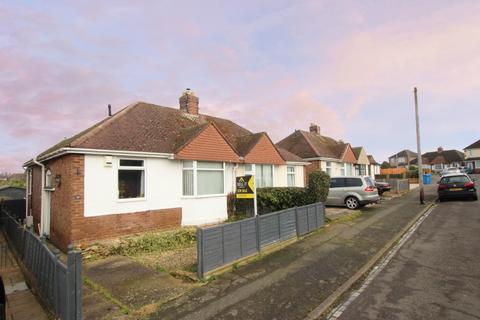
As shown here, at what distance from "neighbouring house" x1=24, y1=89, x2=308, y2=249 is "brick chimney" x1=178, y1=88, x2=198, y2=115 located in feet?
3.80

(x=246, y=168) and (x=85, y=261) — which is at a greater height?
(x=246, y=168)

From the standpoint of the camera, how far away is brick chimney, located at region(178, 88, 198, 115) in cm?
1741

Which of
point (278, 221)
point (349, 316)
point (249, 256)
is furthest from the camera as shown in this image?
point (278, 221)

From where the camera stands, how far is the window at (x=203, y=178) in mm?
12609

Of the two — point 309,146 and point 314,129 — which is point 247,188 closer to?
point 309,146

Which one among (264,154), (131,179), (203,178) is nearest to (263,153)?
(264,154)

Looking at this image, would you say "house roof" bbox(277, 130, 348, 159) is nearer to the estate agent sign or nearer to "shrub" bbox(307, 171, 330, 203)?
"shrub" bbox(307, 171, 330, 203)

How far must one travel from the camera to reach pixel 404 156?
98.9 metres

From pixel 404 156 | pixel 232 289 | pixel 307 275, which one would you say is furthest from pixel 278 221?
pixel 404 156

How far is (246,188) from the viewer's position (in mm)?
10930

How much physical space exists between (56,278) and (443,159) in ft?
320

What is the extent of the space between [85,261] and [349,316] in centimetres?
719

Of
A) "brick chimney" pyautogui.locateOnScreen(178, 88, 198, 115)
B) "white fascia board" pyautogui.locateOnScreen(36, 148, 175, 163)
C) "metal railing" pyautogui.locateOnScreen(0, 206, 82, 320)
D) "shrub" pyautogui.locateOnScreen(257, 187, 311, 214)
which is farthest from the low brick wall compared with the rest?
"brick chimney" pyautogui.locateOnScreen(178, 88, 198, 115)

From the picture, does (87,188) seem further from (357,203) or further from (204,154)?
(357,203)
